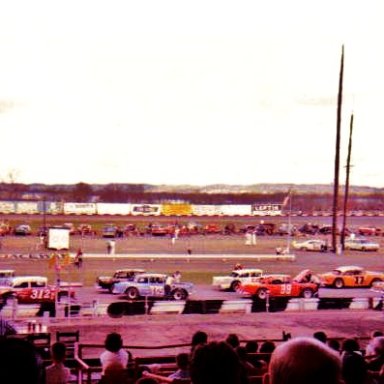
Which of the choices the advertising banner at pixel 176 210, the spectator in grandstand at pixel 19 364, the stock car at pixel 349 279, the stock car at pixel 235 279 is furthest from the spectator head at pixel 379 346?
the advertising banner at pixel 176 210

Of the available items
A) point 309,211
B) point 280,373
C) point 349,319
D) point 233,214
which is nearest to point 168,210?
point 233,214

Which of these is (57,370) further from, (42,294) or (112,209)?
(112,209)

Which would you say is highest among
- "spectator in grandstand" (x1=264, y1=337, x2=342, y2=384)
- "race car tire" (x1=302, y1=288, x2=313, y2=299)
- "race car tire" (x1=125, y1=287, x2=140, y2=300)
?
"spectator in grandstand" (x1=264, y1=337, x2=342, y2=384)

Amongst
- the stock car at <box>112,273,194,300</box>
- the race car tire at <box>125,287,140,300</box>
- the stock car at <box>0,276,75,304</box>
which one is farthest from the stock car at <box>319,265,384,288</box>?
the stock car at <box>0,276,75,304</box>

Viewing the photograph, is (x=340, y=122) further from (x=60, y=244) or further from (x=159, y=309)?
(x=159, y=309)

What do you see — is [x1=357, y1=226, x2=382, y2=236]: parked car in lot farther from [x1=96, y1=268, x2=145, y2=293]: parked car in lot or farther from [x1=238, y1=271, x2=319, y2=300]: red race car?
[x1=96, y1=268, x2=145, y2=293]: parked car in lot

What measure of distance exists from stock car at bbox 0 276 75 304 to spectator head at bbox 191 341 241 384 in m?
22.7

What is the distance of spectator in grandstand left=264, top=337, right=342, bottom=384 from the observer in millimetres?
2447

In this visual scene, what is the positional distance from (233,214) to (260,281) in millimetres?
61269

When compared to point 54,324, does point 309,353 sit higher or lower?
higher

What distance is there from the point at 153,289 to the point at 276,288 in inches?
197

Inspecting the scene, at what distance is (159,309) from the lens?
24.7 m

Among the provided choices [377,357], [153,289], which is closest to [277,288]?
[153,289]

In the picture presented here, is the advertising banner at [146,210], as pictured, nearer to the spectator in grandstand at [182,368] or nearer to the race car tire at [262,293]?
the race car tire at [262,293]
